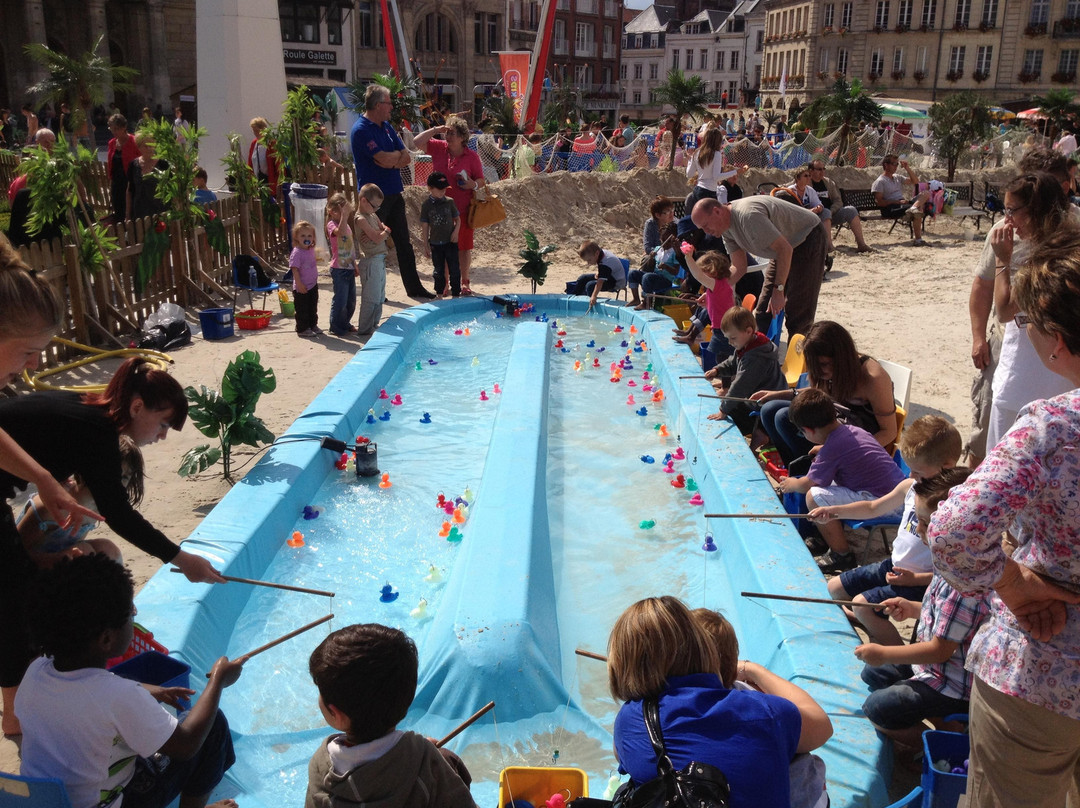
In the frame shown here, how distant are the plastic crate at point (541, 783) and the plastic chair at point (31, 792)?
1.25 meters

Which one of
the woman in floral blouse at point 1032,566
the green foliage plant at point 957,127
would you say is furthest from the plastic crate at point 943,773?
the green foliage plant at point 957,127

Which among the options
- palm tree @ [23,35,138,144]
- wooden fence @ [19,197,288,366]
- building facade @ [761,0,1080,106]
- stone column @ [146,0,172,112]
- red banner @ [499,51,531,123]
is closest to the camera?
wooden fence @ [19,197,288,366]

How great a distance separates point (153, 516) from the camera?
500cm

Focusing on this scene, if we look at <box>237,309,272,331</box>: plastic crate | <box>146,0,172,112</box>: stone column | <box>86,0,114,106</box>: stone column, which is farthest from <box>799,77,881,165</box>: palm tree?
<box>86,0,114,106</box>: stone column

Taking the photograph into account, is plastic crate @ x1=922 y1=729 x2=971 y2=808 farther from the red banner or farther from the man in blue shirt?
the red banner

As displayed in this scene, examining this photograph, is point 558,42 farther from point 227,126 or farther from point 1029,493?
point 1029,493

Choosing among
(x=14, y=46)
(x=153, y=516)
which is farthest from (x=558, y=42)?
(x=153, y=516)

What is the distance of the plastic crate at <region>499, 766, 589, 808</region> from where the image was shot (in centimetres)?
276

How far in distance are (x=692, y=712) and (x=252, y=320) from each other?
7.93 m

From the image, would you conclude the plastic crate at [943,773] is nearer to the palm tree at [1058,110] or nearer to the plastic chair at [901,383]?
the plastic chair at [901,383]

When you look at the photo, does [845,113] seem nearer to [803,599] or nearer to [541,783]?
[803,599]

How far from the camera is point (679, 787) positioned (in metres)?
2.04

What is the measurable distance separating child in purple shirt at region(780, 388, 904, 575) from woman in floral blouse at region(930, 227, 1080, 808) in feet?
7.35

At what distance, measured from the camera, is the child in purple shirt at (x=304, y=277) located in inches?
339
